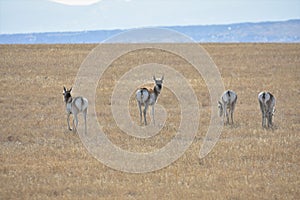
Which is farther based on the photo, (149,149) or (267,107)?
(267,107)

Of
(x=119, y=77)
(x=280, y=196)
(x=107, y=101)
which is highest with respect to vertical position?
(x=119, y=77)

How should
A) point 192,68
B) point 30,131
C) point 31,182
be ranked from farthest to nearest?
point 192,68 → point 30,131 → point 31,182

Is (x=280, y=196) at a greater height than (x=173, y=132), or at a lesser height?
lesser

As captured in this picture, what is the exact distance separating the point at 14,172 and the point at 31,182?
111 centimetres

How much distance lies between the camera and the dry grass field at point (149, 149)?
13039 millimetres

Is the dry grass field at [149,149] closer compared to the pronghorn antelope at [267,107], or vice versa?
the dry grass field at [149,149]

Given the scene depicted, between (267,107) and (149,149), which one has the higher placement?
(267,107)

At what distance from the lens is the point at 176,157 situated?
16266 mm

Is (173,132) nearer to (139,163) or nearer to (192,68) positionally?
(139,163)

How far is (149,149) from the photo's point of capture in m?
17.4

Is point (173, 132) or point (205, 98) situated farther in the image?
point (205, 98)

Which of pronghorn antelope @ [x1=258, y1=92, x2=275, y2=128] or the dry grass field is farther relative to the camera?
pronghorn antelope @ [x1=258, y1=92, x2=275, y2=128]

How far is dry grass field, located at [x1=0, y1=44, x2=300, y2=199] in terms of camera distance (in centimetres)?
1304

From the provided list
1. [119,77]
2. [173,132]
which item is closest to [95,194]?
[173,132]
